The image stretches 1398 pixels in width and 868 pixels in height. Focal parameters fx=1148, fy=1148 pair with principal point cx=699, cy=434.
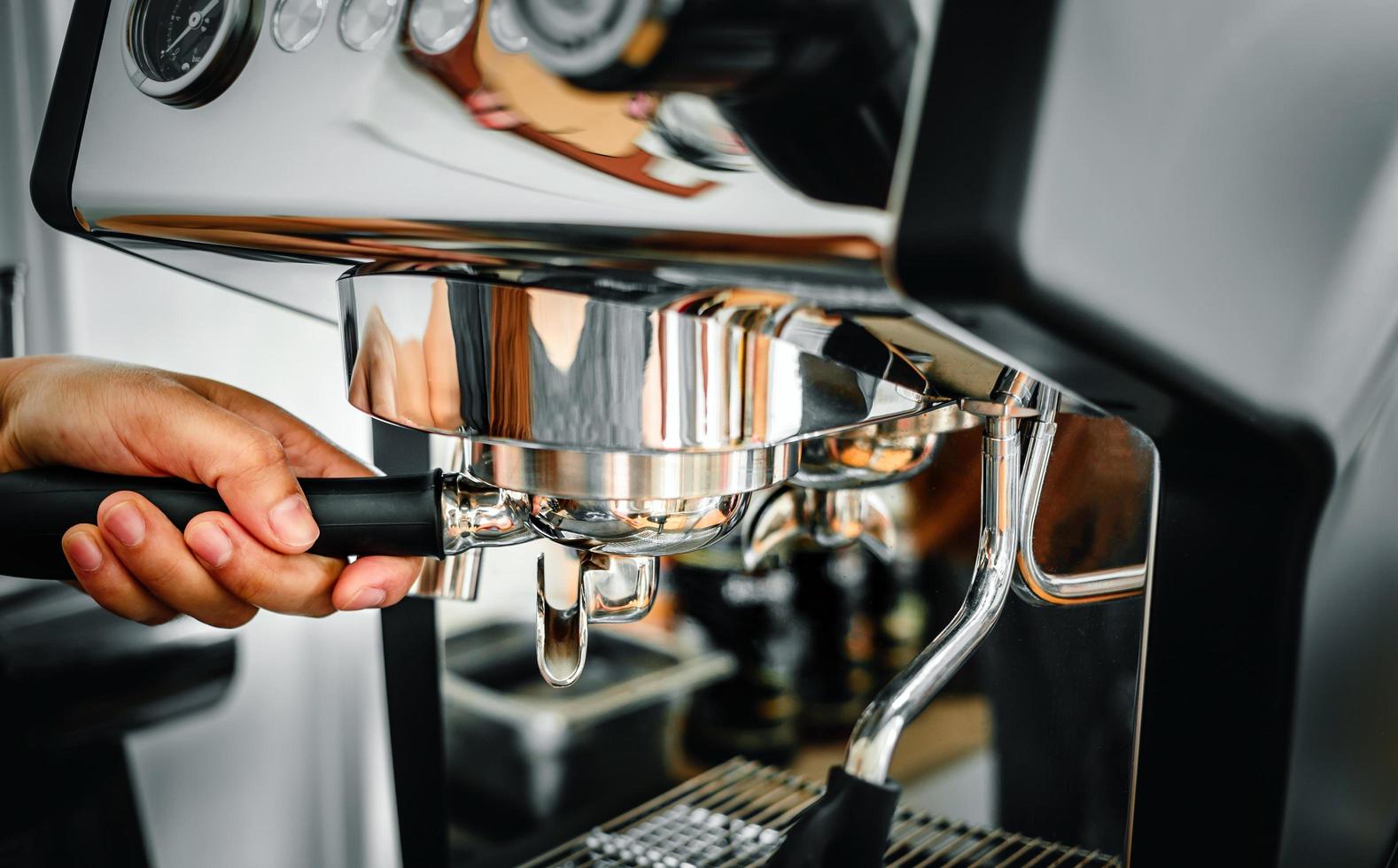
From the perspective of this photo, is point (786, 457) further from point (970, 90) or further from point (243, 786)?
point (243, 786)

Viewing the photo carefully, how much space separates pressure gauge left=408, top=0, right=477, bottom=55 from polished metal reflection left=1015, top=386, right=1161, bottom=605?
0.17m

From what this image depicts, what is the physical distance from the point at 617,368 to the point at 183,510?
18cm

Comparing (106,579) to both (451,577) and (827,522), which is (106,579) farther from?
(827,522)

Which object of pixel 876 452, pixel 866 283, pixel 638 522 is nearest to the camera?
pixel 866 283

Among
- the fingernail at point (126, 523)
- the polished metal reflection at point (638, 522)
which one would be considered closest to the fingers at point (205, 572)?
the fingernail at point (126, 523)

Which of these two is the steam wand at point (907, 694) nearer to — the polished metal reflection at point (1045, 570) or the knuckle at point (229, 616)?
the polished metal reflection at point (1045, 570)

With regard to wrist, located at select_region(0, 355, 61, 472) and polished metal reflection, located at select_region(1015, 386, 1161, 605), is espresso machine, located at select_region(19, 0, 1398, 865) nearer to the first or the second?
polished metal reflection, located at select_region(1015, 386, 1161, 605)

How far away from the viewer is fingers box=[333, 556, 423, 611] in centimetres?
40

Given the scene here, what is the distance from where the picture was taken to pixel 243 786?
65 cm

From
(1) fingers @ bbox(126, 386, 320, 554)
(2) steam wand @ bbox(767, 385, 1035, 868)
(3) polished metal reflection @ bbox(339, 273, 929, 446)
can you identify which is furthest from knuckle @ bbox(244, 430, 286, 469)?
(2) steam wand @ bbox(767, 385, 1035, 868)

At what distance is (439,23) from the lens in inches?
9.2

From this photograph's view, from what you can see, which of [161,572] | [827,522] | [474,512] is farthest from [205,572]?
[827,522]

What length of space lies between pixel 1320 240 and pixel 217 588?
35 centimetres

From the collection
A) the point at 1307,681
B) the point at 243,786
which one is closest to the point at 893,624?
the point at 1307,681
